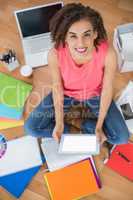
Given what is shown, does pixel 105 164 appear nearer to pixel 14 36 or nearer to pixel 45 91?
pixel 45 91

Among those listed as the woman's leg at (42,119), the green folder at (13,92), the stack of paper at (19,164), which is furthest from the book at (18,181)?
the green folder at (13,92)

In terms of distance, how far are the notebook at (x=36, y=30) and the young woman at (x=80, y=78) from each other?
0.31 m

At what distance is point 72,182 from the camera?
57.0 inches

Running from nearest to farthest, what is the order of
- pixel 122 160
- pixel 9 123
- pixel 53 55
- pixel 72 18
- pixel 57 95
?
pixel 72 18, pixel 53 55, pixel 57 95, pixel 122 160, pixel 9 123

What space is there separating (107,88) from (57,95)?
223 mm

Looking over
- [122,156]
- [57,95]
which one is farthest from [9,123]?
A: [122,156]

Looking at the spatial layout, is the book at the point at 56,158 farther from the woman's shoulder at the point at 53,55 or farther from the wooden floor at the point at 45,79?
the woman's shoulder at the point at 53,55

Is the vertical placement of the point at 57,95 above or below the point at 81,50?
below

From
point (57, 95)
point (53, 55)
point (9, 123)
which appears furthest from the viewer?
point (9, 123)

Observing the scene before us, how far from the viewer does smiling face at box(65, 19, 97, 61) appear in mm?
1033

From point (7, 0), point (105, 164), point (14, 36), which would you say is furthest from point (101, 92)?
point (7, 0)

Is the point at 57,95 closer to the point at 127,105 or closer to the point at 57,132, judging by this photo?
the point at 57,132

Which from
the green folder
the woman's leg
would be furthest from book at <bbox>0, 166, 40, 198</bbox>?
the green folder

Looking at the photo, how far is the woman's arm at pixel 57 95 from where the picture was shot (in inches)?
49.8
